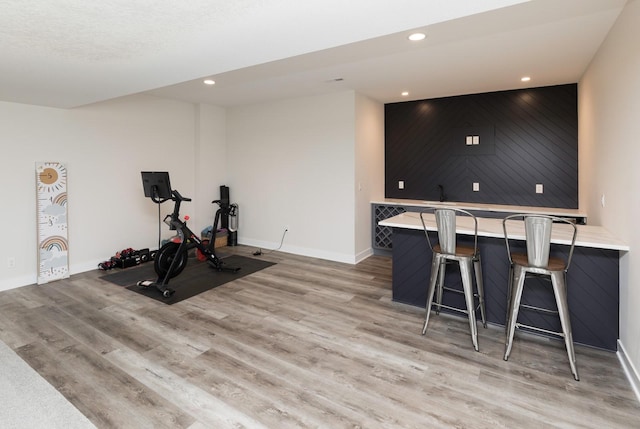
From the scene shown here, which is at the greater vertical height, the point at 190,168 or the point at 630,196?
the point at 190,168

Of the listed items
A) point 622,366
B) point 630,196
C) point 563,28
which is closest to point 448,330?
point 622,366

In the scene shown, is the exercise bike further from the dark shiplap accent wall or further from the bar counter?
the dark shiplap accent wall

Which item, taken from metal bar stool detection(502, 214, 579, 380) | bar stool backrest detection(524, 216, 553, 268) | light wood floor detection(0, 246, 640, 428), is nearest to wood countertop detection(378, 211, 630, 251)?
metal bar stool detection(502, 214, 579, 380)

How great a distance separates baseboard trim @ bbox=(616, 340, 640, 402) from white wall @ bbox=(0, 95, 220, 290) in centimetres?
575

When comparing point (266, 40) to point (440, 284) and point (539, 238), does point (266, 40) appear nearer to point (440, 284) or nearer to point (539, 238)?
point (539, 238)

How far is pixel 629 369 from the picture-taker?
7.46 ft

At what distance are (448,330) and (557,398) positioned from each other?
957mm

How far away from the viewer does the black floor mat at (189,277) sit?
12.9 feet

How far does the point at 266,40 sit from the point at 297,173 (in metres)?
3.46

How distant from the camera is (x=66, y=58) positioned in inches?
99.3

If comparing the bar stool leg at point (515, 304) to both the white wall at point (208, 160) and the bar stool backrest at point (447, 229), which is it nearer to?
the bar stool backrest at point (447, 229)

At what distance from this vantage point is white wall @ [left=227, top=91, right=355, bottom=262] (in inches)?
203

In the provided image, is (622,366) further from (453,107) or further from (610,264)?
(453,107)

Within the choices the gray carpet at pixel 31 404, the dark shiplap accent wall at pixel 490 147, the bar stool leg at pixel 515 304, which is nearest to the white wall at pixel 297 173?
the dark shiplap accent wall at pixel 490 147
